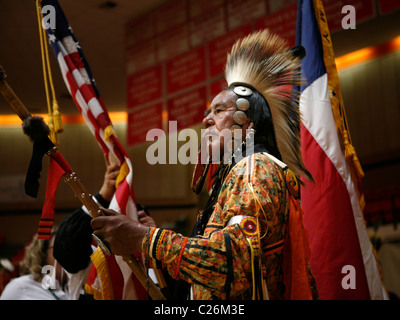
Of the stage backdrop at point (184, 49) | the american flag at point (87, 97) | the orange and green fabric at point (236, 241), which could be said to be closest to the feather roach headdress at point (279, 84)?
the orange and green fabric at point (236, 241)

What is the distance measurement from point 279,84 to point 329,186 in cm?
69

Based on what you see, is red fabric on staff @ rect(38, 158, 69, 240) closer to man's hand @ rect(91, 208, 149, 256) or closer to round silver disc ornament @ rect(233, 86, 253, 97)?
man's hand @ rect(91, 208, 149, 256)

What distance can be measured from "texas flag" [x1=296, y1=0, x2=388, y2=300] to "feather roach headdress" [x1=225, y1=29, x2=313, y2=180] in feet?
1.48

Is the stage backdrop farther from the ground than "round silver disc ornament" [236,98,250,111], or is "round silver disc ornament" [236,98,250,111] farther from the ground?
the stage backdrop

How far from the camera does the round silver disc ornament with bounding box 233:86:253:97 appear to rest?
1785 millimetres

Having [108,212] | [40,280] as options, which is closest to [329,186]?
[108,212]

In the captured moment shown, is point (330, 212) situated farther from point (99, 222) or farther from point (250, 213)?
point (99, 222)

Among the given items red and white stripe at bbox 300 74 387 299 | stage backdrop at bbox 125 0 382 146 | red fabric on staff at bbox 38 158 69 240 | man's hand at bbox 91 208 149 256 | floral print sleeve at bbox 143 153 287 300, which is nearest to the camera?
floral print sleeve at bbox 143 153 287 300

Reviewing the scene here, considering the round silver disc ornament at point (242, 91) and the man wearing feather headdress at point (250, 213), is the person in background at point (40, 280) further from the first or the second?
the round silver disc ornament at point (242, 91)

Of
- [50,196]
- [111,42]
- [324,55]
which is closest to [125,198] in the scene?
[50,196]

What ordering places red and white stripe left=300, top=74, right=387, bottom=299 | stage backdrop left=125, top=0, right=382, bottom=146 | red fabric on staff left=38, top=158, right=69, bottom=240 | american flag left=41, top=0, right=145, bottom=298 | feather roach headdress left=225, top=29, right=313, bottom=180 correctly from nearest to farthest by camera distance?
red fabric on staff left=38, top=158, right=69, bottom=240, feather roach headdress left=225, top=29, right=313, bottom=180, red and white stripe left=300, top=74, right=387, bottom=299, american flag left=41, top=0, right=145, bottom=298, stage backdrop left=125, top=0, right=382, bottom=146

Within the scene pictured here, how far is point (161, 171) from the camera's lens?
804 cm

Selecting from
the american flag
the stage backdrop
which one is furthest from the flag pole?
the stage backdrop

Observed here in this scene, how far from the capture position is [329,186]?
223 cm
